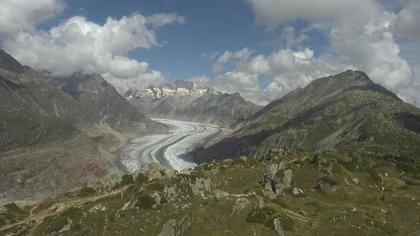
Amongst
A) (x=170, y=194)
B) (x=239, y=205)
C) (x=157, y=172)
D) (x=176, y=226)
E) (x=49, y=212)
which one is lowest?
(x=49, y=212)

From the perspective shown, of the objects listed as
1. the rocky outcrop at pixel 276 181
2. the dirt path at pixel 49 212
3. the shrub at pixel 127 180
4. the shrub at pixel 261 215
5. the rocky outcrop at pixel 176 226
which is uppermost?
the rocky outcrop at pixel 276 181

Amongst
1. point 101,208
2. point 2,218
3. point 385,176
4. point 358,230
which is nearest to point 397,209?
point 358,230

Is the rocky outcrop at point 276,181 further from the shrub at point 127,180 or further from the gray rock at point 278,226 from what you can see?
the shrub at point 127,180

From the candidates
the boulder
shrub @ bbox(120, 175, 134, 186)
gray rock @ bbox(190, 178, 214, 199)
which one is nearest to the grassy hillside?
gray rock @ bbox(190, 178, 214, 199)

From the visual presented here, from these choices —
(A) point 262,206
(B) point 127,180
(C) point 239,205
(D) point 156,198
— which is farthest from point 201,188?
(B) point 127,180

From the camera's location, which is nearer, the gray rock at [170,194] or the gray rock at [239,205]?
the gray rock at [239,205]

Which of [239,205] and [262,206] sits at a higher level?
[262,206]

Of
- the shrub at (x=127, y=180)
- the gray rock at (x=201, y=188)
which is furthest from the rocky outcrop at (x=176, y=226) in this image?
the shrub at (x=127, y=180)

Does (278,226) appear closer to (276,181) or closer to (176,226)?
(176,226)

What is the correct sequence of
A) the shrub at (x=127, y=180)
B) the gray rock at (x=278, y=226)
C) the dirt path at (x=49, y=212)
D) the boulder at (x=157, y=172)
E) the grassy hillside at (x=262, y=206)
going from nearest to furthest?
the gray rock at (x=278, y=226), the grassy hillside at (x=262, y=206), the dirt path at (x=49, y=212), the boulder at (x=157, y=172), the shrub at (x=127, y=180)

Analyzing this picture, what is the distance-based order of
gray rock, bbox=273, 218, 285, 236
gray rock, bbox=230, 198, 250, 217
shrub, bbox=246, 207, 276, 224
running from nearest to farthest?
gray rock, bbox=273, 218, 285, 236
shrub, bbox=246, 207, 276, 224
gray rock, bbox=230, 198, 250, 217

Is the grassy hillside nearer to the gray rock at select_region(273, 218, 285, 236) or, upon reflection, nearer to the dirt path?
the gray rock at select_region(273, 218, 285, 236)
